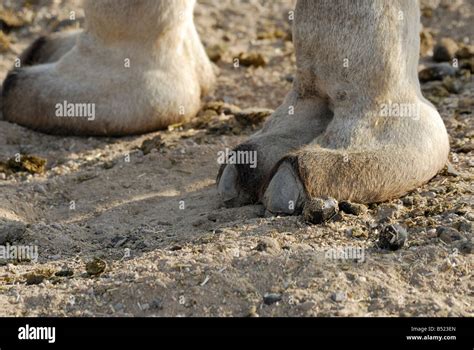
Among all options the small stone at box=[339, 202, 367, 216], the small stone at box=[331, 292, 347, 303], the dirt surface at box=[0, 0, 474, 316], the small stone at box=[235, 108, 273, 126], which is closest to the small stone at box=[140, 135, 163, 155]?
the dirt surface at box=[0, 0, 474, 316]

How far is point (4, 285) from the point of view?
489 centimetres

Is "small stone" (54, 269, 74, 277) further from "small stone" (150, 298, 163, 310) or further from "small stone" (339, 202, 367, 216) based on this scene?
"small stone" (339, 202, 367, 216)

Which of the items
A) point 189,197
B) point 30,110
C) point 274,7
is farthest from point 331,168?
point 274,7

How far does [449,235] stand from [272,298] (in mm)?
1082

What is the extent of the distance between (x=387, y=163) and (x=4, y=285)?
2.16 metres

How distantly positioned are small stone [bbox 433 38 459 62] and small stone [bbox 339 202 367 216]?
145 inches

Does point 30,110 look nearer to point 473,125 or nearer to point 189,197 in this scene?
point 189,197

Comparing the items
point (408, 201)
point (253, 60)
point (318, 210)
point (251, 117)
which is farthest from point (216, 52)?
point (318, 210)

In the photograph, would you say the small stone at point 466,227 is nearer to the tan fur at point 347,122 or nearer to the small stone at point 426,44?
the tan fur at point 347,122

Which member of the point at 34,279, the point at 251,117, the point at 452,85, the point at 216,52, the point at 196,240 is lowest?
the point at 34,279

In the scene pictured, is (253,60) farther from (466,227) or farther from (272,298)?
(272,298)

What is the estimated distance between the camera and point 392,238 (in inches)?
194

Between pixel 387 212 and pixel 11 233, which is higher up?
pixel 387 212

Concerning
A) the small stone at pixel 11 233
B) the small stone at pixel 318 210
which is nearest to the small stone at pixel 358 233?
the small stone at pixel 318 210
